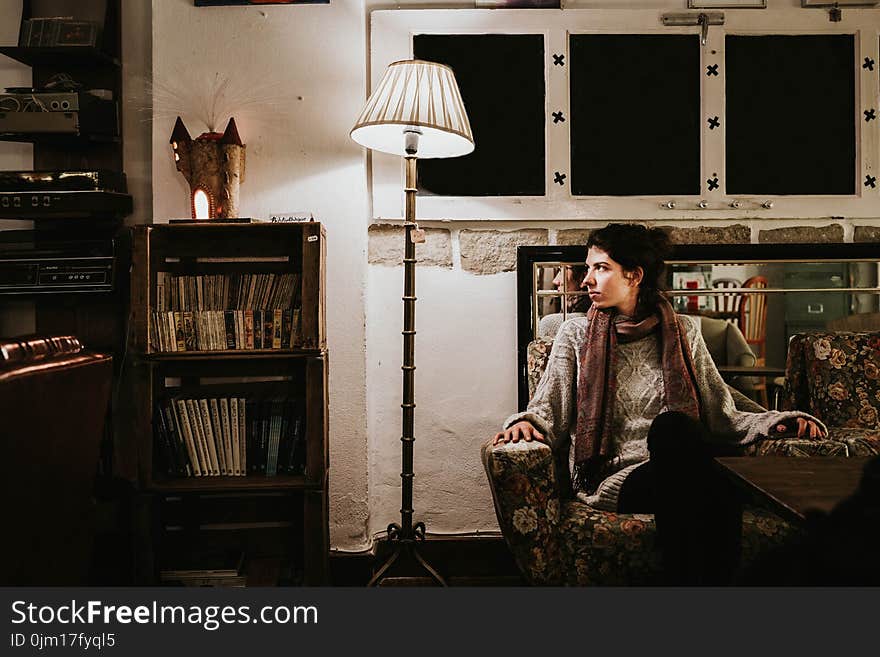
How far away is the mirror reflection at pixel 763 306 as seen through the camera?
8.67ft

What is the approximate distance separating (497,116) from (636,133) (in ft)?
1.85

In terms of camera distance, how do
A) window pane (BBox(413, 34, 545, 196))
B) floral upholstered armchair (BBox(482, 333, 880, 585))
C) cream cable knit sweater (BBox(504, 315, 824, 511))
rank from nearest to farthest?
1. floral upholstered armchair (BBox(482, 333, 880, 585))
2. cream cable knit sweater (BBox(504, 315, 824, 511))
3. window pane (BBox(413, 34, 545, 196))

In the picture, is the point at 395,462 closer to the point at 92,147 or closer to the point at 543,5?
the point at 92,147

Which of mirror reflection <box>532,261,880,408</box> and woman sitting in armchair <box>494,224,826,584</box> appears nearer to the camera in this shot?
woman sitting in armchair <box>494,224,826,584</box>

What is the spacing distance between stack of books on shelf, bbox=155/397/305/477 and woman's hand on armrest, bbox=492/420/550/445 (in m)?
0.77

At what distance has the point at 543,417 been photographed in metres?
2.09

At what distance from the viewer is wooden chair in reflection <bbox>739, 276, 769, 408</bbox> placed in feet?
8.68

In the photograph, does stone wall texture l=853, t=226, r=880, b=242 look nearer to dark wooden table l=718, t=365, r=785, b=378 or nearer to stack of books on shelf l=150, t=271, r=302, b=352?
dark wooden table l=718, t=365, r=785, b=378

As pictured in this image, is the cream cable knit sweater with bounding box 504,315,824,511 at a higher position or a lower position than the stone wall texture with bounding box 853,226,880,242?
lower

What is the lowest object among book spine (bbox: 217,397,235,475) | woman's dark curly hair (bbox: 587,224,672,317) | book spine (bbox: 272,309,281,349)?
book spine (bbox: 217,397,235,475)

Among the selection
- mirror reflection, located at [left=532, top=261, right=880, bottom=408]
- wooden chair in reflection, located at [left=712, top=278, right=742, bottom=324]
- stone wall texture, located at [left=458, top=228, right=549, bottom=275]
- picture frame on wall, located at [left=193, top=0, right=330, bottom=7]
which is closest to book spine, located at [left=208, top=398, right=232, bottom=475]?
stone wall texture, located at [left=458, top=228, right=549, bottom=275]

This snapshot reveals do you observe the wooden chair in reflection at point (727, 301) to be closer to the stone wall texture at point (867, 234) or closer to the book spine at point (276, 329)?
the stone wall texture at point (867, 234)

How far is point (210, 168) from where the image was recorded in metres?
2.36

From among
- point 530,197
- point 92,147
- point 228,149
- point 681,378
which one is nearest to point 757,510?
point 681,378
